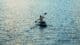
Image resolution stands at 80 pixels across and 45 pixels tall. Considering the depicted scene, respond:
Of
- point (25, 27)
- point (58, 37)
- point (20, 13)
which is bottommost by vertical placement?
point (58, 37)

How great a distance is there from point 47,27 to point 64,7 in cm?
24

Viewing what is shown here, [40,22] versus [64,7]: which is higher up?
[64,7]

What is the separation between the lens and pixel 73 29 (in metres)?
1.77

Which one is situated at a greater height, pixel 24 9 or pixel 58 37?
pixel 24 9

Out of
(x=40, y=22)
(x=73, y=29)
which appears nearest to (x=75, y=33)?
(x=73, y=29)

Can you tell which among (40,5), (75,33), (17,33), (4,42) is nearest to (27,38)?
(17,33)

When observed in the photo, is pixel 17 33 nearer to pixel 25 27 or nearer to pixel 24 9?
pixel 25 27

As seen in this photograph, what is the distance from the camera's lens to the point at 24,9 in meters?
1.75

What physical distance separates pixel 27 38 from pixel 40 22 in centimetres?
18

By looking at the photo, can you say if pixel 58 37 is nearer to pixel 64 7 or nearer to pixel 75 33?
pixel 75 33

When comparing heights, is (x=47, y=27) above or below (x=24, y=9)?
below

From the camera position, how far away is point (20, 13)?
1747 millimetres

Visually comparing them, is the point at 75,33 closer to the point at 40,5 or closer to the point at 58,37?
the point at 58,37

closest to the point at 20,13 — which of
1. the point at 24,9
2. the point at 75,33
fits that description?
the point at 24,9
